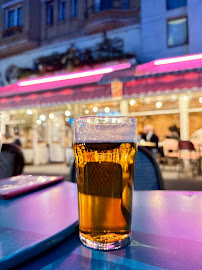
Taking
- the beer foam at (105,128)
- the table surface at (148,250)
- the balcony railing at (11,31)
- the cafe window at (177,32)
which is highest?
the balcony railing at (11,31)

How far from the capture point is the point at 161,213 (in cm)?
55

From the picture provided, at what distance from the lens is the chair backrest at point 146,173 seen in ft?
4.27

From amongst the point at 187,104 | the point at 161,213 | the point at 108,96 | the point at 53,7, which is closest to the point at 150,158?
the point at 161,213

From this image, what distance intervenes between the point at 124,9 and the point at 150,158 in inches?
340

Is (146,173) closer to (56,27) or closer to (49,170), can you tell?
(49,170)

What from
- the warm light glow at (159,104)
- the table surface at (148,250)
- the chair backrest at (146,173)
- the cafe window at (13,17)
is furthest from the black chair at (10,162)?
the cafe window at (13,17)

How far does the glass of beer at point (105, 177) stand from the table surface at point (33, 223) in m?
0.05

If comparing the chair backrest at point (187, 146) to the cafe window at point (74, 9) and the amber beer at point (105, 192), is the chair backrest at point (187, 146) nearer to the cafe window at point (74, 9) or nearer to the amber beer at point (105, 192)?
the amber beer at point (105, 192)

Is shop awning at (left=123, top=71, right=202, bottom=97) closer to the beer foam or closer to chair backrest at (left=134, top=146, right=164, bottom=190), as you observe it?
chair backrest at (left=134, top=146, right=164, bottom=190)

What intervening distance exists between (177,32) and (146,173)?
781 centimetres

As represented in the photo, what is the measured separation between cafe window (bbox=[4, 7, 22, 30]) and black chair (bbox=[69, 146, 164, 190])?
11518 mm

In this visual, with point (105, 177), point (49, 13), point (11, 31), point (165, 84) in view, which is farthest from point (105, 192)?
point (11, 31)

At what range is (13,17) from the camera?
1098cm

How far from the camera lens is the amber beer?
395mm
